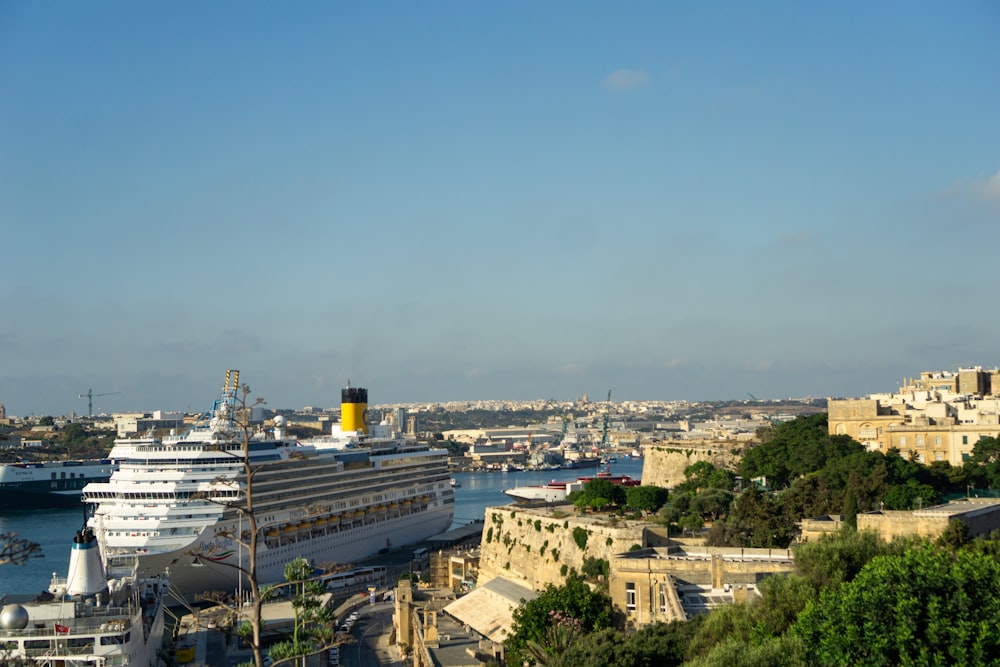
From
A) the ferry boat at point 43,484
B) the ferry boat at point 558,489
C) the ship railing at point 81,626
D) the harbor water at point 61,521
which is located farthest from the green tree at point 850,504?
the ferry boat at point 43,484

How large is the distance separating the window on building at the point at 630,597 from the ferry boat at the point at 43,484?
4063 centimetres

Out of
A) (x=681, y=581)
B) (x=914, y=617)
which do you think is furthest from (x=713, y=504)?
(x=914, y=617)

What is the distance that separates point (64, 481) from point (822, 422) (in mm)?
41242

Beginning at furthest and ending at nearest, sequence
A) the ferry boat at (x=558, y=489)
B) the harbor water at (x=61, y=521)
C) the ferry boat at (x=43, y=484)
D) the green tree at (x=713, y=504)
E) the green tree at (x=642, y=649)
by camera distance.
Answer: the ferry boat at (x=43, y=484)
the ferry boat at (x=558, y=489)
the harbor water at (x=61, y=521)
the green tree at (x=713, y=504)
the green tree at (x=642, y=649)

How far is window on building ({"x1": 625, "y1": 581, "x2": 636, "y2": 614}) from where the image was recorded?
15445 millimetres

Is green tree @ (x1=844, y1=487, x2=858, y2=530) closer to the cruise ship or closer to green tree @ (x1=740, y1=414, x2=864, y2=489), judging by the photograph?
green tree @ (x1=740, y1=414, x2=864, y2=489)

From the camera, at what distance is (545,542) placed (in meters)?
20.8

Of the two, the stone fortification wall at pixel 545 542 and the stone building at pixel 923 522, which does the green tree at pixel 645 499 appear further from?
the stone building at pixel 923 522

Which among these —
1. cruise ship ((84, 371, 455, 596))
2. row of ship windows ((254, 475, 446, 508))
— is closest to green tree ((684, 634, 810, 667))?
cruise ship ((84, 371, 455, 596))

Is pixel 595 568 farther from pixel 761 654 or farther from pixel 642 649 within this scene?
pixel 761 654

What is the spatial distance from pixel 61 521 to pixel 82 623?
3377 centimetres

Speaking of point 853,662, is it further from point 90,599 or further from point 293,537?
point 293,537

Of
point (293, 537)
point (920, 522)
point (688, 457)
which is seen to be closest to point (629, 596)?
point (920, 522)

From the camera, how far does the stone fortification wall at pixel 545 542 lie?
1843 centimetres
